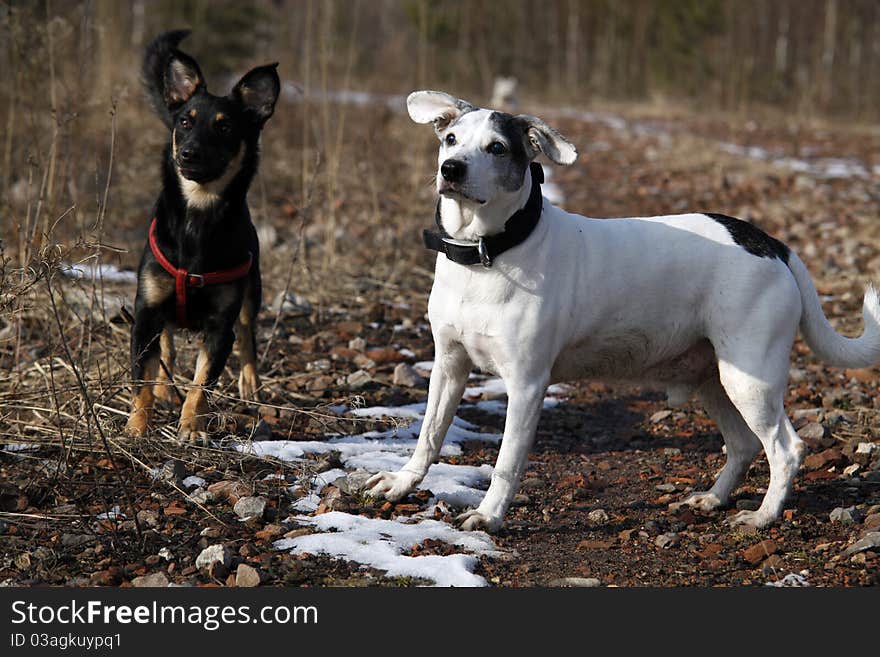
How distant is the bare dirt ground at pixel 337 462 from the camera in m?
3.51

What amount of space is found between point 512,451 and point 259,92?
2.34 meters

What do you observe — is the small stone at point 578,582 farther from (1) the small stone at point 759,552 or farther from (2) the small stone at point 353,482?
(2) the small stone at point 353,482

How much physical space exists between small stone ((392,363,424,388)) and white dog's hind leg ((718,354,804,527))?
2.12m

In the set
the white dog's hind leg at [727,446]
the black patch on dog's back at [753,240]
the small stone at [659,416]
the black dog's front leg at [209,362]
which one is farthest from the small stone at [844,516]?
A: the black dog's front leg at [209,362]

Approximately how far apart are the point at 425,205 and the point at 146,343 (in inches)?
267

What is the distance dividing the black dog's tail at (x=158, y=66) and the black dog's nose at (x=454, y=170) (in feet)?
6.98

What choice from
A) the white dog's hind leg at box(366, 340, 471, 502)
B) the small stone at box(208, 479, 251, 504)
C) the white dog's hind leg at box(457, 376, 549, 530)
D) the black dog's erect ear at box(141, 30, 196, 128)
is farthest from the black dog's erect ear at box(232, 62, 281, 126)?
the white dog's hind leg at box(457, 376, 549, 530)

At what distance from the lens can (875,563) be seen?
353 centimetres

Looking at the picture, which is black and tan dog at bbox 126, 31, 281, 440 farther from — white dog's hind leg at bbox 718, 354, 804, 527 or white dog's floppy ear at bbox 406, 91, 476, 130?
white dog's hind leg at bbox 718, 354, 804, 527

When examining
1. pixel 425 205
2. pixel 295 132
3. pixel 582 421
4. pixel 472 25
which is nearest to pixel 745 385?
pixel 582 421

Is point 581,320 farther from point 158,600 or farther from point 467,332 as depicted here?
point 158,600

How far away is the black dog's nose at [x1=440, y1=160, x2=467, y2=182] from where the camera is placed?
3.74 meters

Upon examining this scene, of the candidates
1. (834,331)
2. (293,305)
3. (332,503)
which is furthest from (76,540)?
(293,305)

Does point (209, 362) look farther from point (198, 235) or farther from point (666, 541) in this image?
point (666, 541)
